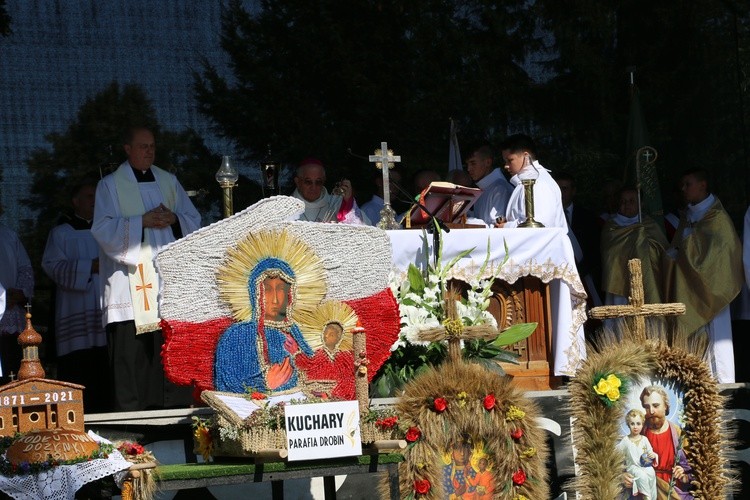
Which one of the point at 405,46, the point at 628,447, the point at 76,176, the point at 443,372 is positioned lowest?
the point at 628,447

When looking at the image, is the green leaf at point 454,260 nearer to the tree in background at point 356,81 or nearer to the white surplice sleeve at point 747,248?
the white surplice sleeve at point 747,248

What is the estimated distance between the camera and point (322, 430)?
6605 millimetres

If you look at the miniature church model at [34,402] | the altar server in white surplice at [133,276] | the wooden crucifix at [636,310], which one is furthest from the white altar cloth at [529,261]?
the miniature church model at [34,402]

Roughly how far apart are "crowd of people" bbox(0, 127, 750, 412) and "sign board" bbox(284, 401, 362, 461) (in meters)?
2.45

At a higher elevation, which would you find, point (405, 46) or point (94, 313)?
point (405, 46)

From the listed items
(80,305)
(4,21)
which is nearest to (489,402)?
(80,305)

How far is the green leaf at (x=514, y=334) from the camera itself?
8383 millimetres

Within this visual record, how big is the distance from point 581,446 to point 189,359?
2.06 meters

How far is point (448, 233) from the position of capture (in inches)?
344

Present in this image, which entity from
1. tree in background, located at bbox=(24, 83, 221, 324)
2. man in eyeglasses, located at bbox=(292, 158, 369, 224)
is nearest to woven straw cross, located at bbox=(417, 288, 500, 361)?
man in eyeglasses, located at bbox=(292, 158, 369, 224)

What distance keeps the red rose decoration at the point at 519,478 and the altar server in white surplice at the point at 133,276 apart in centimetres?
246

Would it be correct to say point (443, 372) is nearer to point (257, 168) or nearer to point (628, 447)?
point (628, 447)

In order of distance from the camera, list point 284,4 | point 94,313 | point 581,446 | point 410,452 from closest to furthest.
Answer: point 410,452 < point 581,446 < point 94,313 < point 284,4

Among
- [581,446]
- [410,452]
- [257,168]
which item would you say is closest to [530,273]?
[581,446]
